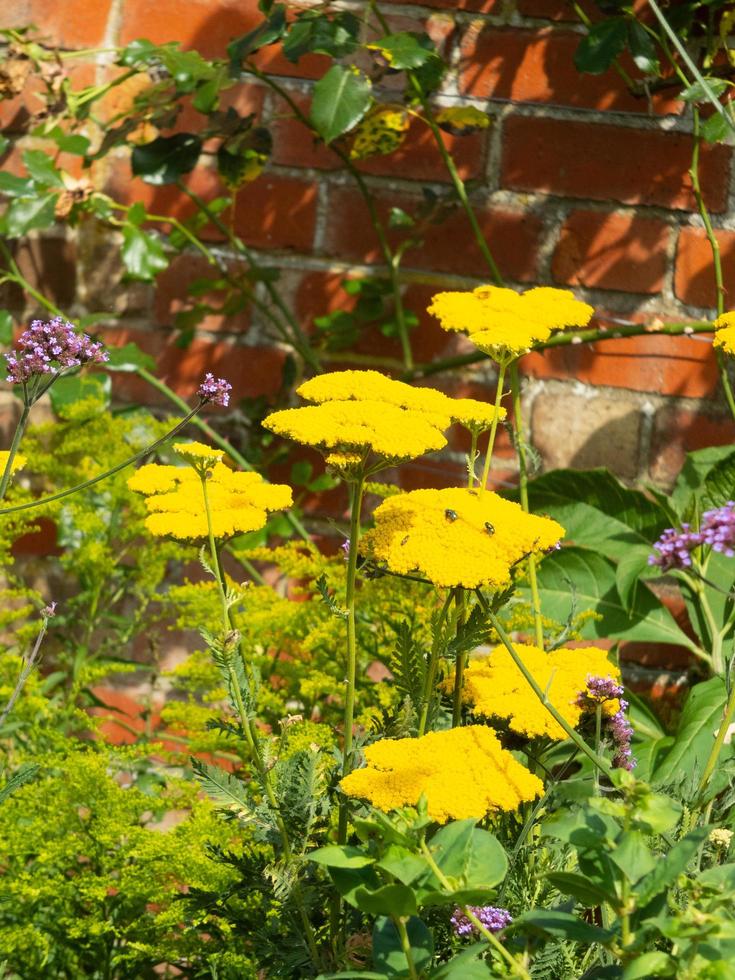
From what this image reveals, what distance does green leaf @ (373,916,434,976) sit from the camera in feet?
2.17

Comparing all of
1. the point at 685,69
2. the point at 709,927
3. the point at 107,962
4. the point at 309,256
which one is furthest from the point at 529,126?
the point at 709,927

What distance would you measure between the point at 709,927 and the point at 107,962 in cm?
69

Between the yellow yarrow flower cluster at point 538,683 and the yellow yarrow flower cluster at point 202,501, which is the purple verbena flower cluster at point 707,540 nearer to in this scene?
the yellow yarrow flower cluster at point 538,683

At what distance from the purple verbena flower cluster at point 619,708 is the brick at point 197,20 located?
0.99m

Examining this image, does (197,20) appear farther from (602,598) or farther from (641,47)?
(602,598)

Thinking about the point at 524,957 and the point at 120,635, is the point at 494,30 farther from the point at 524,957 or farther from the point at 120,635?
the point at 524,957

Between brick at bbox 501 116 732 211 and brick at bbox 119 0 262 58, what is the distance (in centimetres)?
35

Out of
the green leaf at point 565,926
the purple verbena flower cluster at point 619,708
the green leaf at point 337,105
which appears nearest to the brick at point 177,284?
the green leaf at point 337,105

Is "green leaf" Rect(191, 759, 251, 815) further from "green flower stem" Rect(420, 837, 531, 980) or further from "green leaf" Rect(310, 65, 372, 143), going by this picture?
"green leaf" Rect(310, 65, 372, 143)

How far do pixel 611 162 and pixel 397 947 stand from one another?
3.56 feet

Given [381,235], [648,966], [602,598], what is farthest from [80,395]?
[648,966]

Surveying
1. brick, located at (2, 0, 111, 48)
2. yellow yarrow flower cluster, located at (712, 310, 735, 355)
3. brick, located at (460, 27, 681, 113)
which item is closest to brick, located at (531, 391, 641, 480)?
brick, located at (460, 27, 681, 113)

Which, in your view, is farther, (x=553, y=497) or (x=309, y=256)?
(x=309, y=256)

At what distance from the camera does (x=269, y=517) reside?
5.26 ft
